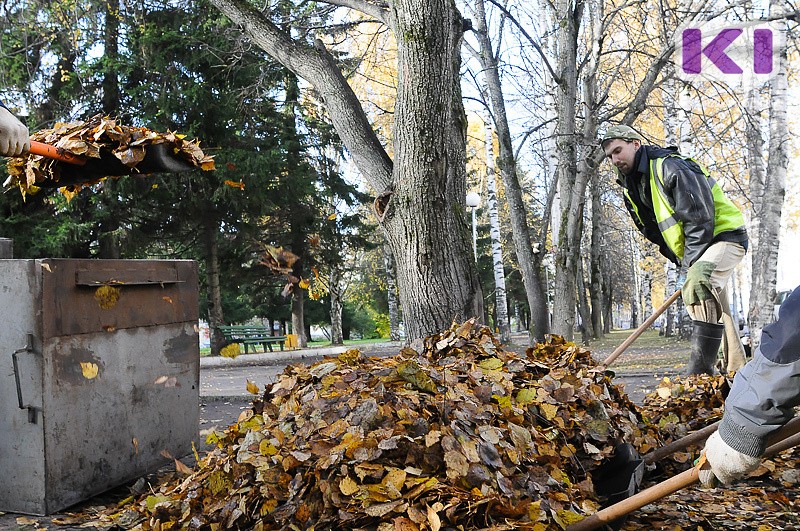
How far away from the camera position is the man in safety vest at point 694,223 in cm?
507

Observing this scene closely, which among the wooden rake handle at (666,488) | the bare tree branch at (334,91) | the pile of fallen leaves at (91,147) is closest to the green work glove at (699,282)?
the bare tree branch at (334,91)

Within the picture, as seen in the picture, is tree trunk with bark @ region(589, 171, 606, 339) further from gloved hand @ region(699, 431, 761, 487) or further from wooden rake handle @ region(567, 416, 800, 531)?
gloved hand @ region(699, 431, 761, 487)

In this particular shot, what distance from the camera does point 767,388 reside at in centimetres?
188

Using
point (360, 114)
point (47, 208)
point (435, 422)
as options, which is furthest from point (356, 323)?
point (435, 422)

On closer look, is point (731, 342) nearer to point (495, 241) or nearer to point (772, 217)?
point (772, 217)

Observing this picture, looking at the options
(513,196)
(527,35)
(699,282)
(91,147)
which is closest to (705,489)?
(699,282)

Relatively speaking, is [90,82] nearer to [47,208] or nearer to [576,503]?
[47,208]

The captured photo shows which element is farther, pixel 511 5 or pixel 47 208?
pixel 47 208

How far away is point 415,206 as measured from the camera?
15.9 ft

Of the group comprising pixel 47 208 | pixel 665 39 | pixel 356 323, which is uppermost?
pixel 665 39

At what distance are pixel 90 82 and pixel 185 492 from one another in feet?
49.1

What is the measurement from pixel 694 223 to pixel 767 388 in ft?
11.5

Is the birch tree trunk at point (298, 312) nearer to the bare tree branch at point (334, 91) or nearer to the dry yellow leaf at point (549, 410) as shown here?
the bare tree branch at point (334, 91)

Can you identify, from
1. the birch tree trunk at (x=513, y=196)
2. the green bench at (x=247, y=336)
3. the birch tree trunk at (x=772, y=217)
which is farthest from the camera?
the green bench at (x=247, y=336)
